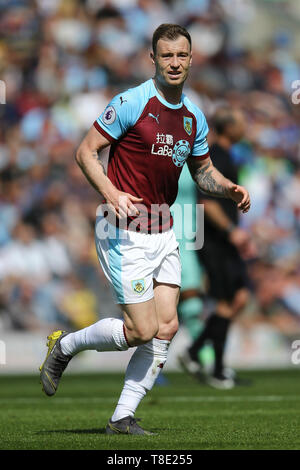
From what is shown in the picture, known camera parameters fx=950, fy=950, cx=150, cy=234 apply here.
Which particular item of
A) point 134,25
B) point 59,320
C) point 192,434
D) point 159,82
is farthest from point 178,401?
point 134,25

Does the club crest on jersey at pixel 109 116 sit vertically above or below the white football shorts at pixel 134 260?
above

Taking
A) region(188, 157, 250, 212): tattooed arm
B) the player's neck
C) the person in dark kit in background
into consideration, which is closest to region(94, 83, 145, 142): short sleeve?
the player's neck

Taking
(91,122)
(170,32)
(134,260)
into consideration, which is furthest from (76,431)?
(91,122)

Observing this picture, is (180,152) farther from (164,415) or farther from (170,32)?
(164,415)

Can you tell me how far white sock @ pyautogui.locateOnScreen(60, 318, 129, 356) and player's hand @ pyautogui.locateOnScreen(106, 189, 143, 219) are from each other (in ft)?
2.14

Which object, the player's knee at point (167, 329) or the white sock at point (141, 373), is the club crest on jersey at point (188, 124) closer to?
the player's knee at point (167, 329)

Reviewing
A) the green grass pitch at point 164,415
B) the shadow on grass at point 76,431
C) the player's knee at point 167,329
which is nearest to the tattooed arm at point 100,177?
the player's knee at point 167,329

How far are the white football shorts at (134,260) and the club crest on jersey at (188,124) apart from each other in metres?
0.59

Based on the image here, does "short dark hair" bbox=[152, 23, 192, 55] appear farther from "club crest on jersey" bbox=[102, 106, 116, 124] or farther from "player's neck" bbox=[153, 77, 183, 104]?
"club crest on jersey" bbox=[102, 106, 116, 124]

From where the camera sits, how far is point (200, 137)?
549 cm

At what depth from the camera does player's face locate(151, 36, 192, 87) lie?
512cm

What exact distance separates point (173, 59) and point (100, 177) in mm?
773

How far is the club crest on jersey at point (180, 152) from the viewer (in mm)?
5258

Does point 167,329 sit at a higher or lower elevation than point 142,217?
lower
